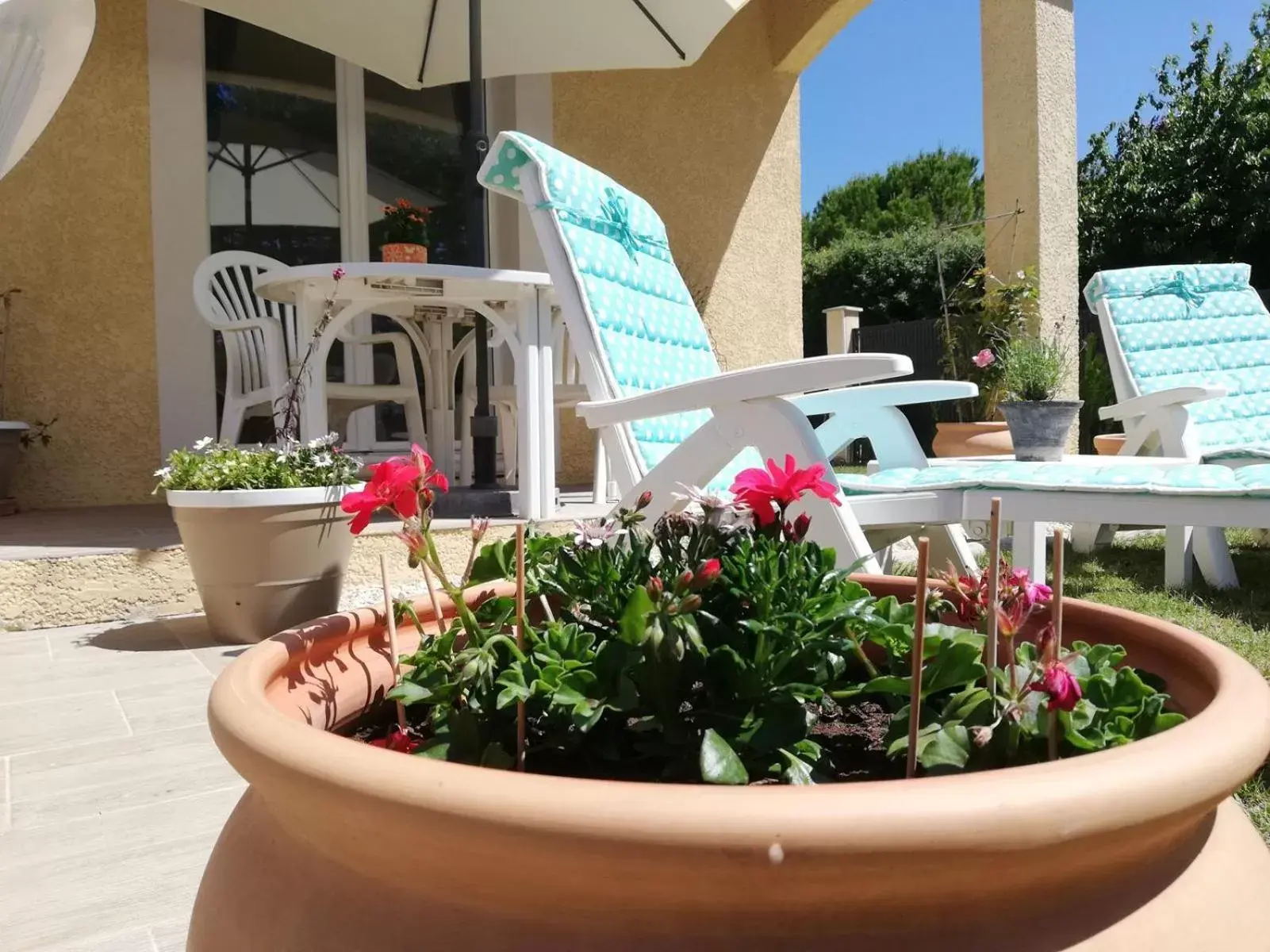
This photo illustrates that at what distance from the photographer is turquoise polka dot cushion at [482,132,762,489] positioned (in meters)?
2.01

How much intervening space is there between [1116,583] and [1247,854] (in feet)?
10.1

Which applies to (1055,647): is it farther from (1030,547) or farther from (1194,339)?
(1194,339)

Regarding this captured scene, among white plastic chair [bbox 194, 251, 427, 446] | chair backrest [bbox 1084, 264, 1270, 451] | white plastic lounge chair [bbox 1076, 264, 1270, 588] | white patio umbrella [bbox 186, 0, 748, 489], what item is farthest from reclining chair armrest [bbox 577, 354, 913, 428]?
white patio umbrella [bbox 186, 0, 748, 489]

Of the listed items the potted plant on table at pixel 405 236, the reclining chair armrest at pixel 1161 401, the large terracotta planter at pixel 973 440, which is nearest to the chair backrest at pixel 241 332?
the potted plant on table at pixel 405 236

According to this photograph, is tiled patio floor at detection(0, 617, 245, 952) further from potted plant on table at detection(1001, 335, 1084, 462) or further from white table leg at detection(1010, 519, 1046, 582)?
potted plant on table at detection(1001, 335, 1084, 462)

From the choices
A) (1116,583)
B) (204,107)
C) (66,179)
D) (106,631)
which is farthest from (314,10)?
(1116,583)

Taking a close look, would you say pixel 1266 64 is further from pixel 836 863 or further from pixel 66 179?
pixel 836 863

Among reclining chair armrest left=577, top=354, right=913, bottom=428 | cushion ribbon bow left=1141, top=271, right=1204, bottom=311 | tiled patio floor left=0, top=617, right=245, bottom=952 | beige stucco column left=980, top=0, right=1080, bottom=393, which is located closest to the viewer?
tiled patio floor left=0, top=617, right=245, bottom=952

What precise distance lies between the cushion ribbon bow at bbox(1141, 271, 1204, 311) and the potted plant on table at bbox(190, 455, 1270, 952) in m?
4.06

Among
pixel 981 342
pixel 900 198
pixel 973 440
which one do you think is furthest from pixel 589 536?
pixel 900 198

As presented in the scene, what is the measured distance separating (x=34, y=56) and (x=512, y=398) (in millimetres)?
2734

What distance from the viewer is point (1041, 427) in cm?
338

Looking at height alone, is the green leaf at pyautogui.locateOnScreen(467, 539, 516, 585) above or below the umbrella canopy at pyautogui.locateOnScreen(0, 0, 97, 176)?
below

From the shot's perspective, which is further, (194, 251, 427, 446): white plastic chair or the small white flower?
(194, 251, 427, 446): white plastic chair
